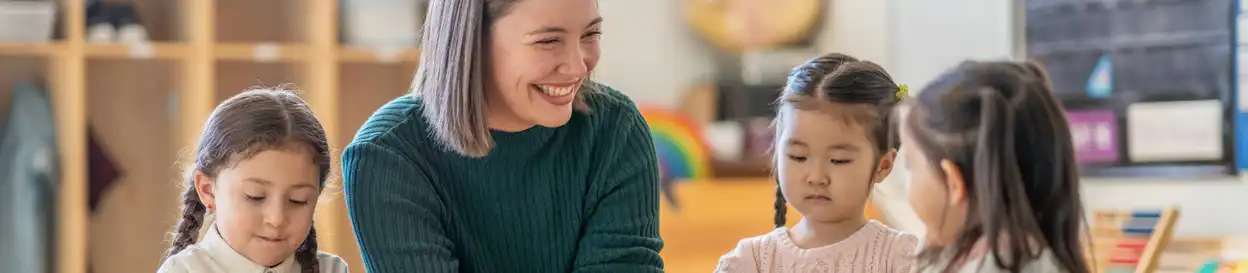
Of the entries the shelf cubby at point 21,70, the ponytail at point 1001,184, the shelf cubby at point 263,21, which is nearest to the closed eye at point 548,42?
the ponytail at point 1001,184

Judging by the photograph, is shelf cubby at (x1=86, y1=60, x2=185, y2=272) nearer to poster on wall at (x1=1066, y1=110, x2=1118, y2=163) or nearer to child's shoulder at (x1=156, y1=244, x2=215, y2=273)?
child's shoulder at (x1=156, y1=244, x2=215, y2=273)

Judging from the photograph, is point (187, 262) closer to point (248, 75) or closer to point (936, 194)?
point (936, 194)

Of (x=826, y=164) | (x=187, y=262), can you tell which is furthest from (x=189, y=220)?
(x=826, y=164)

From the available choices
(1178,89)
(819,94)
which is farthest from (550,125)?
(1178,89)

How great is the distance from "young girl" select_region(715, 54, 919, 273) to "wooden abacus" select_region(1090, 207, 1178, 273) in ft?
6.59

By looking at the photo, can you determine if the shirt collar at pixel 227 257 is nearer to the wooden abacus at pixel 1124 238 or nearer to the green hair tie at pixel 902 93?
the green hair tie at pixel 902 93

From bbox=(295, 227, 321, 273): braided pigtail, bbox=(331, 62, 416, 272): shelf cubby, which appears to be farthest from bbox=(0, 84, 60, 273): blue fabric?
bbox=(295, 227, 321, 273): braided pigtail

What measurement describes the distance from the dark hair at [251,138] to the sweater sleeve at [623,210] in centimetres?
37

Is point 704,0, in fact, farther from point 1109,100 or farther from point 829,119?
point 829,119

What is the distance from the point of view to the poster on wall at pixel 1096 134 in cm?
395

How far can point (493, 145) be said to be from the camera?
1640 millimetres

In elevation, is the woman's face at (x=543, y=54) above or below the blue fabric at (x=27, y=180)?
above

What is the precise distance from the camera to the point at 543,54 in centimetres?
157

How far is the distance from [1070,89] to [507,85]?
2878mm
